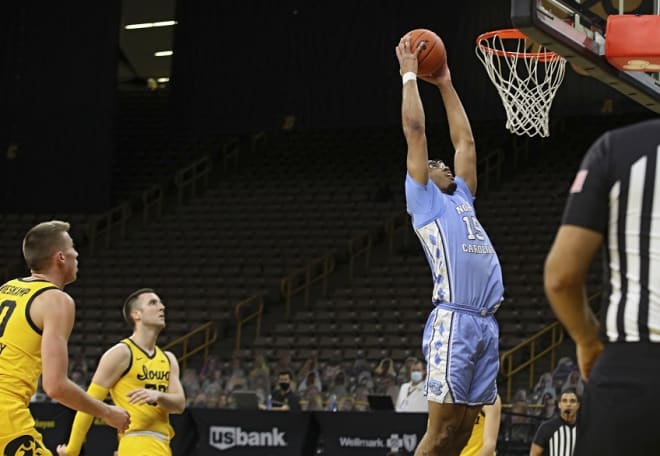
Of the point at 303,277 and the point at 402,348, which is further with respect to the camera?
the point at 303,277

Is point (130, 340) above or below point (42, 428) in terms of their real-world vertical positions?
above

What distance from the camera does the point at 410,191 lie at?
18.0 feet

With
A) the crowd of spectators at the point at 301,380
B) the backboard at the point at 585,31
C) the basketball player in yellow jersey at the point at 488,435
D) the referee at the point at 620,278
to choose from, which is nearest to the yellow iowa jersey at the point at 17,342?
the referee at the point at 620,278

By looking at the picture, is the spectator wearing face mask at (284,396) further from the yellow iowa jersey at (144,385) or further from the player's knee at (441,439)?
the player's knee at (441,439)

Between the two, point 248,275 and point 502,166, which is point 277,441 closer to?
point 248,275

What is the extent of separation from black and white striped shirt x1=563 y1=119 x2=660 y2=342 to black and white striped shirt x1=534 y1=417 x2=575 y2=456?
598 centimetres

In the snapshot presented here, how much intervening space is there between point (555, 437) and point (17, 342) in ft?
15.5

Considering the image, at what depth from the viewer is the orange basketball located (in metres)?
5.77

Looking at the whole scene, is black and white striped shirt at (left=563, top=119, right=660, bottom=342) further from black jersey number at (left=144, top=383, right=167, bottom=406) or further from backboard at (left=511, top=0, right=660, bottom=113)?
black jersey number at (left=144, top=383, right=167, bottom=406)

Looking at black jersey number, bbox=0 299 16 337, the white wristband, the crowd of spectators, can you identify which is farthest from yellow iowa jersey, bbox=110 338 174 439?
the crowd of spectators

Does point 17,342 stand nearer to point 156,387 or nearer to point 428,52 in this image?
point 428,52

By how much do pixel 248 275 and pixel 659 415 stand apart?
18927 mm

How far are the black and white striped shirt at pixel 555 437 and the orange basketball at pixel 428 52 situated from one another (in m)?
3.80

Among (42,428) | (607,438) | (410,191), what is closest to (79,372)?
(42,428)
